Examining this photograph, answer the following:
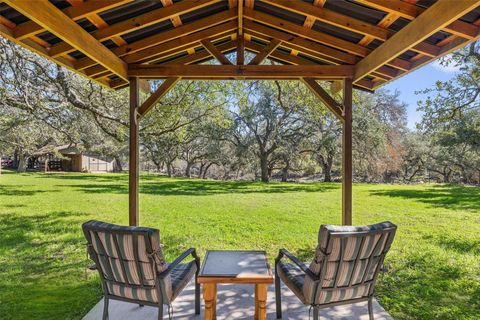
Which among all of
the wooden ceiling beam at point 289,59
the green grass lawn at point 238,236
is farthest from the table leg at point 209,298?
the wooden ceiling beam at point 289,59

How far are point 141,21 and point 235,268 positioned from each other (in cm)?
248

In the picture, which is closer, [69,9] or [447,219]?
[69,9]

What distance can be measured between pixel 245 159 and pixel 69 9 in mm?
16367

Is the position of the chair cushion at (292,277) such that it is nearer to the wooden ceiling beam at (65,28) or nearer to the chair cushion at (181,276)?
the chair cushion at (181,276)

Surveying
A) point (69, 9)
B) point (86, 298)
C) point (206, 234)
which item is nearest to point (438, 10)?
point (69, 9)

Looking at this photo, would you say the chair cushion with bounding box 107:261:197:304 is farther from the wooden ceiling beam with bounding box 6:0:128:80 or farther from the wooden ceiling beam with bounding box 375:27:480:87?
the wooden ceiling beam with bounding box 375:27:480:87

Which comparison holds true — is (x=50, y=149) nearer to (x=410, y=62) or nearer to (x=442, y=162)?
(x=410, y=62)

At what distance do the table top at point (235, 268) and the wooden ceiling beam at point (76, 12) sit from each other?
7.61 feet

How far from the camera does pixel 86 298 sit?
10.8 ft

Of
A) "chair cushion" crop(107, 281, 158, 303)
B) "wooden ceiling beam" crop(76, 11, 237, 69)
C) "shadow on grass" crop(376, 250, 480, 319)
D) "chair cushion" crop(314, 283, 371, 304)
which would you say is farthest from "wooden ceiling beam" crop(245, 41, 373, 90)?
"chair cushion" crop(107, 281, 158, 303)

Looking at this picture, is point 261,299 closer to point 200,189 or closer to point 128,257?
point 128,257

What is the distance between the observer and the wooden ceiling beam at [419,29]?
221 cm

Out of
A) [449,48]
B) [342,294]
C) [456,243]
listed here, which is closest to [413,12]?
[449,48]

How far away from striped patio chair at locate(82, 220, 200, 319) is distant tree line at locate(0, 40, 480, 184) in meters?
4.38
